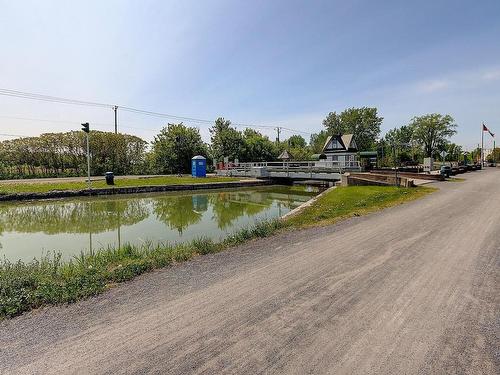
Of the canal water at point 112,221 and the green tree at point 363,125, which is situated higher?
the green tree at point 363,125

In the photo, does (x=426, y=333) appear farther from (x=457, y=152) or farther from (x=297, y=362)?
(x=457, y=152)

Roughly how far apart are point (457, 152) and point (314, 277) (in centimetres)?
8608

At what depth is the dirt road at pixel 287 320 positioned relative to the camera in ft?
10.5

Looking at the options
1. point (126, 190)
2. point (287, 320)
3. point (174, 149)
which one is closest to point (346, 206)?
point (287, 320)

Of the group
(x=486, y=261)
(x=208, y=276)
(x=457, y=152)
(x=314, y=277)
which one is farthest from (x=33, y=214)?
(x=457, y=152)

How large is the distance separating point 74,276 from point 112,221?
9.24m

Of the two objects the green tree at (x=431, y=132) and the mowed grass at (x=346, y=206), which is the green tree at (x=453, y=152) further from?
the mowed grass at (x=346, y=206)

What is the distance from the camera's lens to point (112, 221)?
559 inches

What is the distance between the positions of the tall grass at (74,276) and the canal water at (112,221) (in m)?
2.61

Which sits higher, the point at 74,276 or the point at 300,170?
the point at 300,170

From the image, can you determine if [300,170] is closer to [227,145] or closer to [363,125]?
[227,145]

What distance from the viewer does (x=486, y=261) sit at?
6160 mm

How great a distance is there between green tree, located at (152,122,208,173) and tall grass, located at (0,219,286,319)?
116 feet

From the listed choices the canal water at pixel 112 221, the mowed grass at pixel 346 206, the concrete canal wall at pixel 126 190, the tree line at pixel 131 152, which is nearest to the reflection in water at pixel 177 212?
the canal water at pixel 112 221
